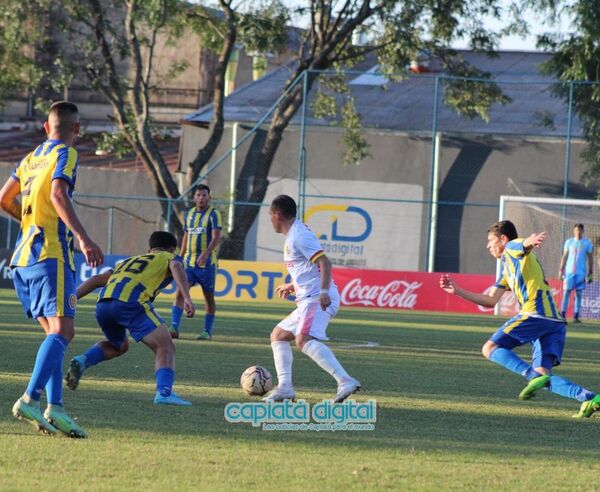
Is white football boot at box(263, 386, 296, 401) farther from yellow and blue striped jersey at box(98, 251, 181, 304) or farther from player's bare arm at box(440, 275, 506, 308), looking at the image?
player's bare arm at box(440, 275, 506, 308)

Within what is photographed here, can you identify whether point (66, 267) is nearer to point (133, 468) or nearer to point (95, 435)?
point (95, 435)

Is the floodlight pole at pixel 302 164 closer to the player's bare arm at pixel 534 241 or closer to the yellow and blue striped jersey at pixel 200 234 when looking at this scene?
the yellow and blue striped jersey at pixel 200 234

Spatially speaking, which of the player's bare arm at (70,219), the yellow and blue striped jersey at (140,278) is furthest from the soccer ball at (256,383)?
the player's bare arm at (70,219)

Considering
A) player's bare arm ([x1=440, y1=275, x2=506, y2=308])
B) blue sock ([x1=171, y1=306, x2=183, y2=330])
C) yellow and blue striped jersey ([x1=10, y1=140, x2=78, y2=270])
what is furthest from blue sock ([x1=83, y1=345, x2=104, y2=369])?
blue sock ([x1=171, y1=306, x2=183, y2=330])

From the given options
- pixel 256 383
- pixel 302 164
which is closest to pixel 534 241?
pixel 256 383

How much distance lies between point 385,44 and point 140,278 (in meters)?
23.1

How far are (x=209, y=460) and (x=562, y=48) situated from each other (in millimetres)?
24807

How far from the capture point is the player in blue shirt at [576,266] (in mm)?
24578

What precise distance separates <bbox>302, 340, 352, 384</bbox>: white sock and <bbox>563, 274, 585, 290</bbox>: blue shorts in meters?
16.3

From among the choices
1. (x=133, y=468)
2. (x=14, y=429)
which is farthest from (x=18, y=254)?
(x=133, y=468)

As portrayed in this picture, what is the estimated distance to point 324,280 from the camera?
9125 mm

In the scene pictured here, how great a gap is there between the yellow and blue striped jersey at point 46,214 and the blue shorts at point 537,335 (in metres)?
4.12

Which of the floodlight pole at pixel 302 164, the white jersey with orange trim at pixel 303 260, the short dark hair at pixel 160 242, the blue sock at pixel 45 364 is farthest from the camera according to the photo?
the floodlight pole at pixel 302 164

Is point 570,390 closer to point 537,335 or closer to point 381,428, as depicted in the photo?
point 537,335
